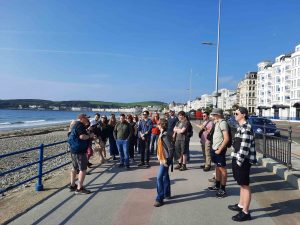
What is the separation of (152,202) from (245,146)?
215cm

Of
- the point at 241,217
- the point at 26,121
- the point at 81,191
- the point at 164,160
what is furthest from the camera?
the point at 26,121

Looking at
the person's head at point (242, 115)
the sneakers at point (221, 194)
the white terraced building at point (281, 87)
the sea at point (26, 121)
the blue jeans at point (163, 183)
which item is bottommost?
the sea at point (26, 121)

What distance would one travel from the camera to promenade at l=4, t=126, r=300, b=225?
552cm

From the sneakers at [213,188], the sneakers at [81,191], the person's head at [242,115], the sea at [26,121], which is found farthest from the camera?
the sea at [26,121]

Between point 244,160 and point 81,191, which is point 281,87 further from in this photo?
point 244,160

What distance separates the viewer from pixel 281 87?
90.8 meters

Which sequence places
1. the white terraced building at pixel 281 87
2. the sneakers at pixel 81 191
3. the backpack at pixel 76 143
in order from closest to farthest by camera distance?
the sneakers at pixel 81 191 → the backpack at pixel 76 143 → the white terraced building at pixel 281 87

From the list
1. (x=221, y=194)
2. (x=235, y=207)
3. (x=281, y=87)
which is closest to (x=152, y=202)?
(x=221, y=194)

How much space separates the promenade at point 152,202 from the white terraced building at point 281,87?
2760 inches

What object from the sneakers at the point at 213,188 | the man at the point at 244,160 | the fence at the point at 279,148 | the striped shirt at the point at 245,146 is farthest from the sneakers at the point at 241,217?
the fence at the point at 279,148

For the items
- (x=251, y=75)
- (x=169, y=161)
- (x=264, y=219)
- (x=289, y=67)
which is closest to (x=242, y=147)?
(x=264, y=219)

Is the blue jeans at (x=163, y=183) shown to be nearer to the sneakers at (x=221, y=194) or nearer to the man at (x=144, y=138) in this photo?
the sneakers at (x=221, y=194)

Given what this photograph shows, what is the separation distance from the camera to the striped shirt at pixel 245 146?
5.62 metres

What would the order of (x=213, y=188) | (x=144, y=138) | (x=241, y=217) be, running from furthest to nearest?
(x=144, y=138) < (x=213, y=188) < (x=241, y=217)
